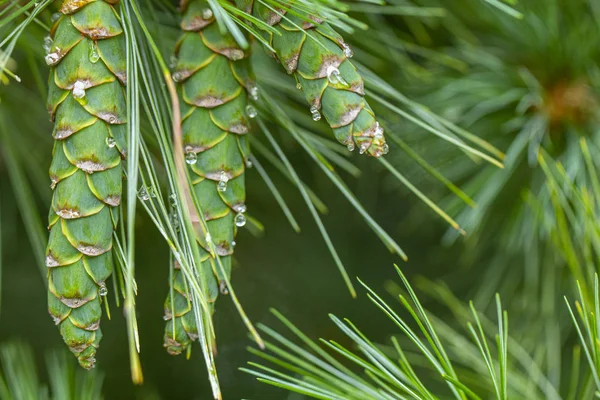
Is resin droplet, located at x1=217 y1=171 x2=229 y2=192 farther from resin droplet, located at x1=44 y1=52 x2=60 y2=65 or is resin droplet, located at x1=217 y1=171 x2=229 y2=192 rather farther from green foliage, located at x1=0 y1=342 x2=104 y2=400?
green foliage, located at x1=0 y1=342 x2=104 y2=400

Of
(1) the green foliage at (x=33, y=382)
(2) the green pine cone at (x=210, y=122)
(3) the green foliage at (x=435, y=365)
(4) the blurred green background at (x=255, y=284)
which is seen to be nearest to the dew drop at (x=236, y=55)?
(2) the green pine cone at (x=210, y=122)

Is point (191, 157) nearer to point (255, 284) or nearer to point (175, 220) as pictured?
point (175, 220)

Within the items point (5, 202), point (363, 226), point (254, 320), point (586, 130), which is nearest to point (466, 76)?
point (586, 130)

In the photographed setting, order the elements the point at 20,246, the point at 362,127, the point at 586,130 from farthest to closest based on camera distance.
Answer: the point at 20,246, the point at 586,130, the point at 362,127

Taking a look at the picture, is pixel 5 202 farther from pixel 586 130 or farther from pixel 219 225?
pixel 586 130

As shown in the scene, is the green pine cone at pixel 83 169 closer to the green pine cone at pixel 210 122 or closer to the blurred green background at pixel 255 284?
the green pine cone at pixel 210 122

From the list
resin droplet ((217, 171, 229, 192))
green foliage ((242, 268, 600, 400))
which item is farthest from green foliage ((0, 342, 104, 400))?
resin droplet ((217, 171, 229, 192))

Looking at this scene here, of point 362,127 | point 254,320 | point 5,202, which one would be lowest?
point 254,320
